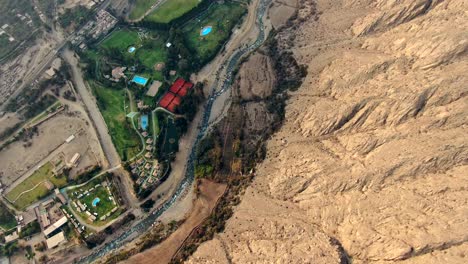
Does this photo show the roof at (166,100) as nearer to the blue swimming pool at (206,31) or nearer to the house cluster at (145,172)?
the house cluster at (145,172)

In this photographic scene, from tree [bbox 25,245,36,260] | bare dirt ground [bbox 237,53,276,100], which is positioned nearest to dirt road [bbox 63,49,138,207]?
tree [bbox 25,245,36,260]

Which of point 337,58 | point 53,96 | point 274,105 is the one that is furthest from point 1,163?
point 337,58

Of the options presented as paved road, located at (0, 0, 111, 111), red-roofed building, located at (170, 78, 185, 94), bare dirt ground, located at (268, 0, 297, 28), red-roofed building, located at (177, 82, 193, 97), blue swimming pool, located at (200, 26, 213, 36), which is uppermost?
paved road, located at (0, 0, 111, 111)

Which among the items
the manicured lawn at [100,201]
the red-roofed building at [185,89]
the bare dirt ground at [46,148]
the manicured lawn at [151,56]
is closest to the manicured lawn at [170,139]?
the red-roofed building at [185,89]

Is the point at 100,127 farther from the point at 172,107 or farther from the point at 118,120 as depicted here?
the point at 172,107

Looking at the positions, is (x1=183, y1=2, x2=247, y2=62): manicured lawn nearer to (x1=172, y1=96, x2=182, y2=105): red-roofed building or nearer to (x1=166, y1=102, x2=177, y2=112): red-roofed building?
(x1=172, y1=96, x2=182, y2=105): red-roofed building

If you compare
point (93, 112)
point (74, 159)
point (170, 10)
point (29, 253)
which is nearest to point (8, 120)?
point (93, 112)

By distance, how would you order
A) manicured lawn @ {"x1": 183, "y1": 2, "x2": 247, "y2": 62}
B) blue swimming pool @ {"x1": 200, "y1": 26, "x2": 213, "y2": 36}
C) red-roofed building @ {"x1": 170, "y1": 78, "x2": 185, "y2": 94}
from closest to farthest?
1. red-roofed building @ {"x1": 170, "y1": 78, "x2": 185, "y2": 94}
2. manicured lawn @ {"x1": 183, "y1": 2, "x2": 247, "y2": 62}
3. blue swimming pool @ {"x1": 200, "y1": 26, "x2": 213, "y2": 36}

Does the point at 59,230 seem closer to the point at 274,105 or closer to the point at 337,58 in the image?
the point at 274,105
